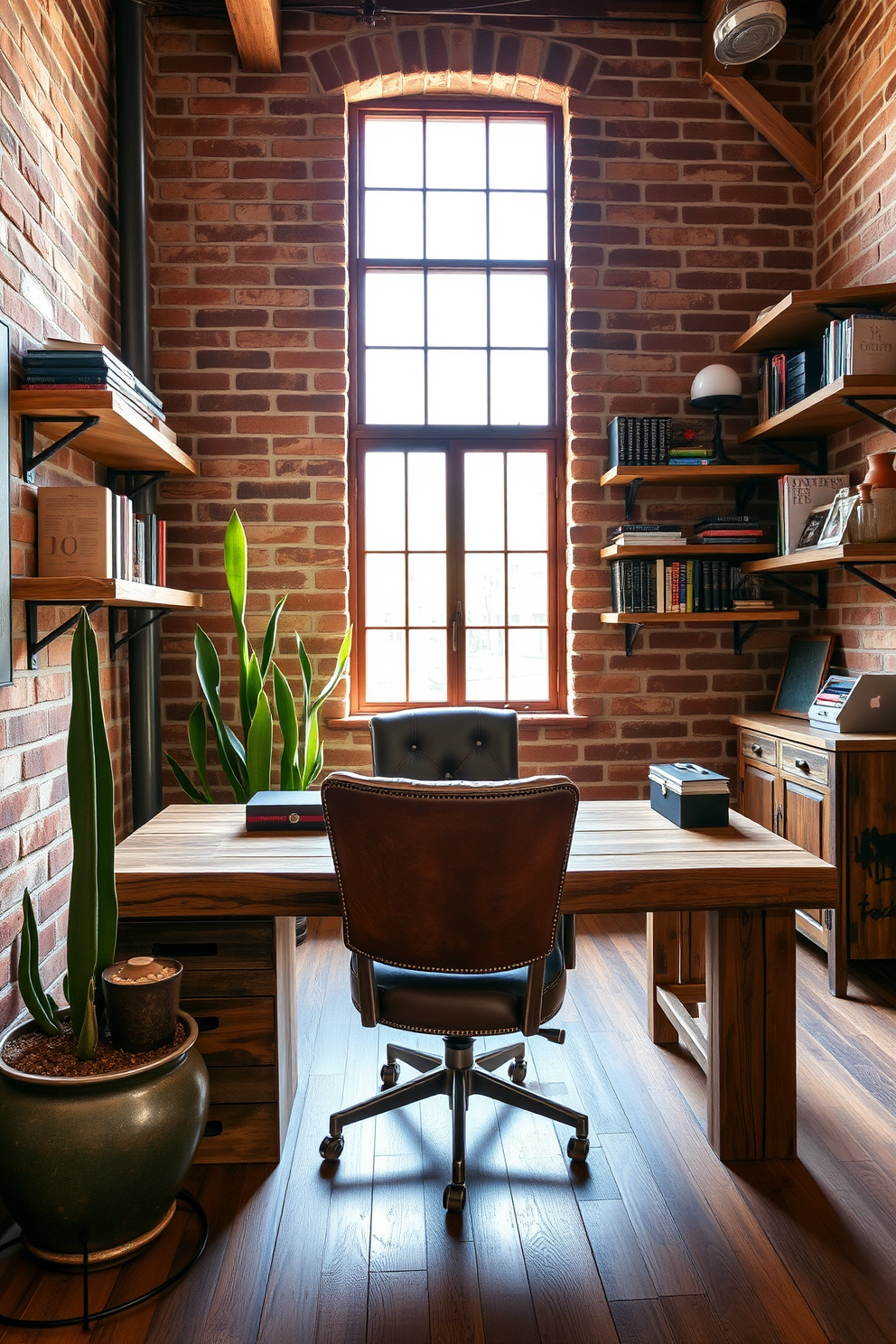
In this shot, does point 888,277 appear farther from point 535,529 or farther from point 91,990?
point 91,990

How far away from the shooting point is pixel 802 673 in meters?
3.72

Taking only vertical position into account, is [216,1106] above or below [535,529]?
below

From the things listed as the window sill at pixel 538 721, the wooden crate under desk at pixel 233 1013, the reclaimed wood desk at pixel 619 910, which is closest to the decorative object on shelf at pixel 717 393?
the window sill at pixel 538 721

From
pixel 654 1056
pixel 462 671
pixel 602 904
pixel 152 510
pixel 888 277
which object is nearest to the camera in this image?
pixel 602 904

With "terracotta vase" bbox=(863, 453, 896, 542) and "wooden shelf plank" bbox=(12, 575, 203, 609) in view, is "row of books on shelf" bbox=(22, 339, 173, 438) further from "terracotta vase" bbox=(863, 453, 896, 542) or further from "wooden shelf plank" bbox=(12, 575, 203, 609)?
"terracotta vase" bbox=(863, 453, 896, 542)

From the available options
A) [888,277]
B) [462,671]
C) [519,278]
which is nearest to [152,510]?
[462,671]

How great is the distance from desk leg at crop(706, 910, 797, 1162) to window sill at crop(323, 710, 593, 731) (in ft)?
6.02

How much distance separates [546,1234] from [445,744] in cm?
122

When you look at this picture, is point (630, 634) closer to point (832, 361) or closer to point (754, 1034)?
point (832, 361)

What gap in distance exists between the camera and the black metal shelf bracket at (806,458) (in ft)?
12.4

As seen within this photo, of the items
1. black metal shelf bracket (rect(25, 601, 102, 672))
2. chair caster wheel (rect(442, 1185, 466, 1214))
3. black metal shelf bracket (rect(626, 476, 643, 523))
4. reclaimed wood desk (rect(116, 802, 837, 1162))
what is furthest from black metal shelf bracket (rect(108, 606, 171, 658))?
chair caster wheel (rect(442, 1185, 466, 1214))

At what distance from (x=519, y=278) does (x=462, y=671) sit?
178 cm

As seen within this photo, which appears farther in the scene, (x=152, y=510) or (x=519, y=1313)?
(x=152, y=510)

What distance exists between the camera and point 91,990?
1695mm
